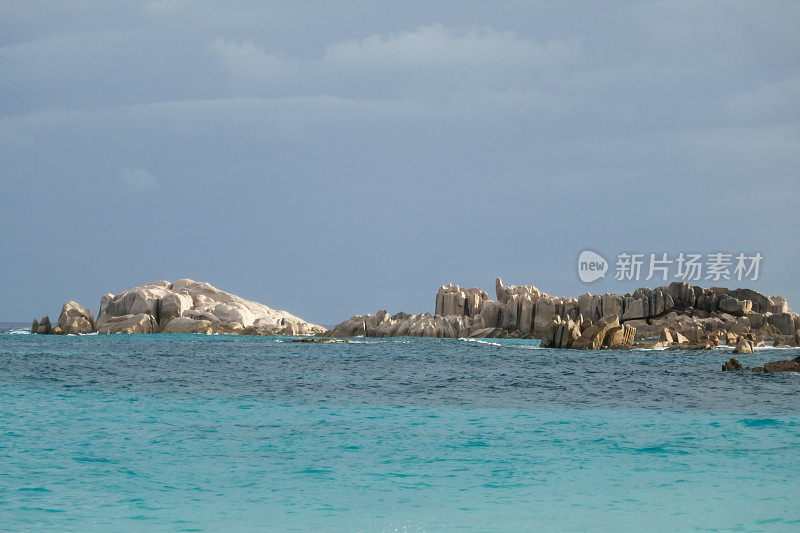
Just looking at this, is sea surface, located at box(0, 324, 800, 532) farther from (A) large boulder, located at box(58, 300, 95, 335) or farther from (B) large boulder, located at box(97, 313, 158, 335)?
(A) large boulder, located at box(58, 300, 95, 335)

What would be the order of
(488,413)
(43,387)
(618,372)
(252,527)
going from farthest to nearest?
1. (618,372)
2. (43,387)
3. (488,413)
4. (252,527)

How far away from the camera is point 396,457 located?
706 inches

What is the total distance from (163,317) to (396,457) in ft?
410

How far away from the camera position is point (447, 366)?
50062mm

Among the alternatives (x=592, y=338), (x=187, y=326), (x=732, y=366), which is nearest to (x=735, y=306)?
(x=592, y=338)

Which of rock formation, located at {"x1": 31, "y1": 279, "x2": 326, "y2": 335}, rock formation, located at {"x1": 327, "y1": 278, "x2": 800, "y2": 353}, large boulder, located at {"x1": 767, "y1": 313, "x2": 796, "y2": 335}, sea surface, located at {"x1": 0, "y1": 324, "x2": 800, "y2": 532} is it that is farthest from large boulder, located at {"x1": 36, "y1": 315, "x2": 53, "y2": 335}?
large boulder, located at {"x1": 767, "y1": 313, "x2": 796, "y2": 335}

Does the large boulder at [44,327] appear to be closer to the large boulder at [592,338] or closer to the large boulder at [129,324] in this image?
the large boulder at [129,324]

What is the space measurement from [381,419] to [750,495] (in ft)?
39.0

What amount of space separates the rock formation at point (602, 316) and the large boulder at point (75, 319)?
42.1 metres

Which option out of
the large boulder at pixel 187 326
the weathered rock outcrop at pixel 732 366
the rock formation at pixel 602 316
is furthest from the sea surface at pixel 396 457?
the large boulder at pixel 187 326

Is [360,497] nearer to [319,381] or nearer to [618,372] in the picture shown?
[319,381]

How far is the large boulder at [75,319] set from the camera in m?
126

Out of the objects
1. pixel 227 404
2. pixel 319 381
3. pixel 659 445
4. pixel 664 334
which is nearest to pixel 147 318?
pixel 664 334

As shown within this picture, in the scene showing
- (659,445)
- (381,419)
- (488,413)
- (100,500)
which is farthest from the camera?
(488,413)
